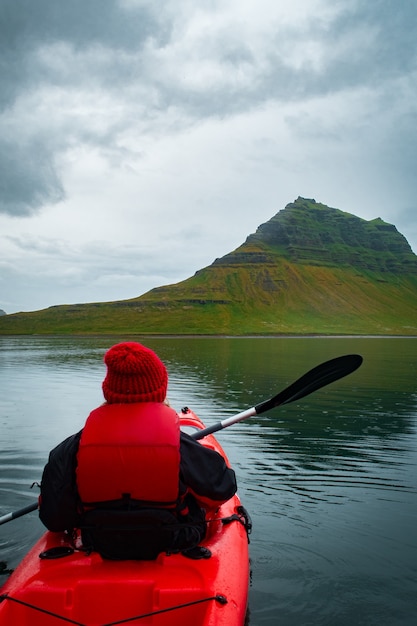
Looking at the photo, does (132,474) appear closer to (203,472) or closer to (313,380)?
(203,472)

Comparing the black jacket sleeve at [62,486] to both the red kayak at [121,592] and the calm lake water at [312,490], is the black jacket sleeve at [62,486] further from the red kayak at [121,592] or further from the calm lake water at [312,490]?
the calm lake water at [312,490]

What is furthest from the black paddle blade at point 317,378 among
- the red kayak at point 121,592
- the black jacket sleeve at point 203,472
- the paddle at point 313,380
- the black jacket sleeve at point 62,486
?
the black jacket sleeve at point 62,486

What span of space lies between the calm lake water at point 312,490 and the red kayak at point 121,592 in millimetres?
1818

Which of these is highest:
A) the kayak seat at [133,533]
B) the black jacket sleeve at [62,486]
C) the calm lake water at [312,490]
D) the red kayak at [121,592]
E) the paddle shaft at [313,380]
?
the paddle shaft at [313,380]

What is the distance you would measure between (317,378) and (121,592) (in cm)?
450

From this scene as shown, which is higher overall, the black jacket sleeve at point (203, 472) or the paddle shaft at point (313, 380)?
the paddle shaft at point (313, 380)

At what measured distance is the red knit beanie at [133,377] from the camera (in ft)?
15.9

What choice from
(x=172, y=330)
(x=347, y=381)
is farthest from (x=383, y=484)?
(x=172, y=330)

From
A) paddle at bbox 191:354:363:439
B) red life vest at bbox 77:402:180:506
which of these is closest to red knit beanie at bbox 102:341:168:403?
red life vest at bbox 77:402:180:506

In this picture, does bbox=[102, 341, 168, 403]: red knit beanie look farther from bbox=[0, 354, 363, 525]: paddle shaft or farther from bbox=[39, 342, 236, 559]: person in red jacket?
bbox=[0, 354, 363, 525]: paddle shaft

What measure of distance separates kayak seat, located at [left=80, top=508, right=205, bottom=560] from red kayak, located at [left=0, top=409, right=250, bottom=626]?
9 centimetres

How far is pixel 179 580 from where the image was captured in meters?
4.72

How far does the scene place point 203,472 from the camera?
5.03 meters

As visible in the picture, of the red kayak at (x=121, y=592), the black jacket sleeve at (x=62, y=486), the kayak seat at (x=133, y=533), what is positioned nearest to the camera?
the red kayak at (x=121, y=592)
